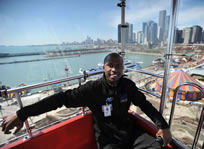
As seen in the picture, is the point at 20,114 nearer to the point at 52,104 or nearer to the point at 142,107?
the point at 52,104

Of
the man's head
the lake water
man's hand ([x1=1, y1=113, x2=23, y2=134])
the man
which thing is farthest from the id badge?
the lake water

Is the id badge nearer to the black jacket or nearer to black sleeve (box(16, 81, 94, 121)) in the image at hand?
the black jacket

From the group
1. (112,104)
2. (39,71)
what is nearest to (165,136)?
(112,104)

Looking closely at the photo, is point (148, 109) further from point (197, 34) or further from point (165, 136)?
point (197, 34)

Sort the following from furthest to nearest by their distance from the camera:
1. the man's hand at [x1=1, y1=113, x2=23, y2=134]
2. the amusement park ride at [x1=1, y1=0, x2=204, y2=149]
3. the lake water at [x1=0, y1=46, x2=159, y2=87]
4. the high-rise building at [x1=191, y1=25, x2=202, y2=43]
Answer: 1. the lake water at [x1=0, y1=46, x2=159, y2=87]
2. the high-rise building at [x1=191, y1=25, x2=202, y2=43]
3. the amusement park ride at [x1=1, y1=0, x2=204, y2=149]
4. the man's hand at [x1=1, y1=113, x2=23, y2=134]

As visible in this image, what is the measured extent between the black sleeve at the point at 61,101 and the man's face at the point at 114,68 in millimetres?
215

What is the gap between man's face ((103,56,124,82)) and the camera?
3.56 ft

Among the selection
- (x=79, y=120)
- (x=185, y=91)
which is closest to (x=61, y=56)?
(x=185, y=91)

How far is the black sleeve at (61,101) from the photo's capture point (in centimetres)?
94

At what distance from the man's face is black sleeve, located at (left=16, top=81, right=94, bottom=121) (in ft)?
0.70

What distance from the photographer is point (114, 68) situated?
3.56 ft

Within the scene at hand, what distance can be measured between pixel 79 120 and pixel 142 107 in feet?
2.52

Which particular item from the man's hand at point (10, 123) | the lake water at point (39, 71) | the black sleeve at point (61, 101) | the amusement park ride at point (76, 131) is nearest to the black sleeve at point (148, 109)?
the amusement park ride at point (76, 131)

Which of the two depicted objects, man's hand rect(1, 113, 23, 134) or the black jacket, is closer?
man's hand rect(1, 113, 23, 134)
